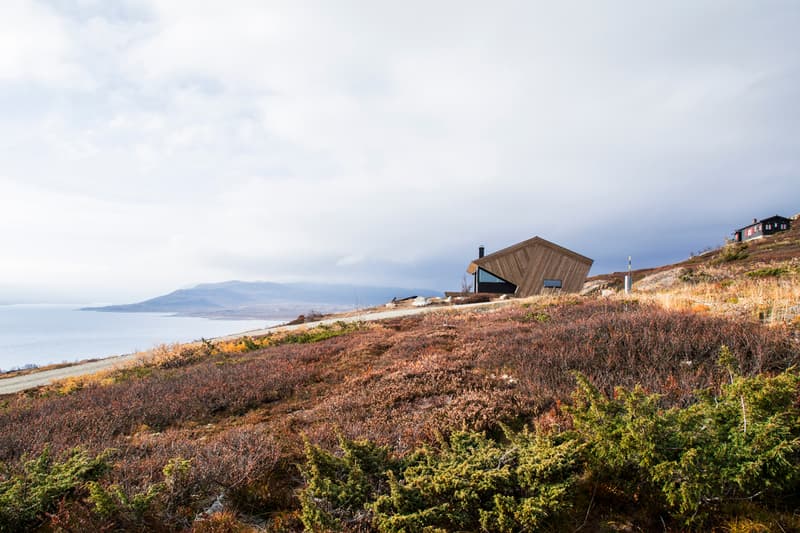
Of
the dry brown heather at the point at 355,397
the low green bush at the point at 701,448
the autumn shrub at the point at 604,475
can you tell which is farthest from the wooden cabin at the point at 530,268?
the autumn shrub at the point at 604,475

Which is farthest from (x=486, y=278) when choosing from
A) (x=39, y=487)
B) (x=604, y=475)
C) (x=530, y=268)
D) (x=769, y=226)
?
(x=769, y=226)

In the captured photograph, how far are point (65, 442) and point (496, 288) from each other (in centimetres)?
3353

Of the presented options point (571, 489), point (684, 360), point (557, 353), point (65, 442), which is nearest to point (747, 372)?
point (684, 360)

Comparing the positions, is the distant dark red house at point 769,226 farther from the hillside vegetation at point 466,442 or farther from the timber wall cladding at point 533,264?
the hillside vegetation at point 466,442

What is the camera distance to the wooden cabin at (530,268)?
116 feet

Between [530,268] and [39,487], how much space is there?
35.7 m

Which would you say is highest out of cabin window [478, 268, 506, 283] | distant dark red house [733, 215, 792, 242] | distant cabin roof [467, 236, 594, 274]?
distant dark red house [733, 215, 792, 242]

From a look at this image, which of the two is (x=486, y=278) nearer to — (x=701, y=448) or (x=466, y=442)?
(x=466, y=442)

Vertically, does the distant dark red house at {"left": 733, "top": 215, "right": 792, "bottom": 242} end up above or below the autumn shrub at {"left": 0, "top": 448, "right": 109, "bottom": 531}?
above

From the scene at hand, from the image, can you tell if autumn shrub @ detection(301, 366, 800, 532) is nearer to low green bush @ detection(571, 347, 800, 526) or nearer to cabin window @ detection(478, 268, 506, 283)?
low green bush @ detection(571, 347, 800, 526)

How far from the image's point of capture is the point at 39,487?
327 centimetres

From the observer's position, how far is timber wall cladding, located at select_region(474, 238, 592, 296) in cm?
3538

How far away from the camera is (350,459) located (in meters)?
3.51

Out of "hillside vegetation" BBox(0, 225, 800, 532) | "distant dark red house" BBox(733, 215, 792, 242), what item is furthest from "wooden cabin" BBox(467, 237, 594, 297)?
"distant dark red house" BBox(733, 215, 792, 242)
